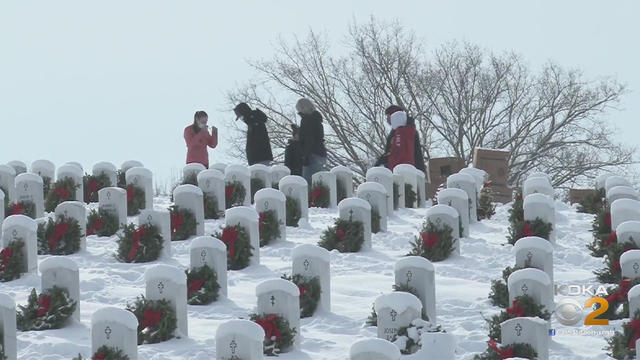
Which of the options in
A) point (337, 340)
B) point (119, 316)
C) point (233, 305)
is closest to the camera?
point (119, 316)

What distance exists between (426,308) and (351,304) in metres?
1.24

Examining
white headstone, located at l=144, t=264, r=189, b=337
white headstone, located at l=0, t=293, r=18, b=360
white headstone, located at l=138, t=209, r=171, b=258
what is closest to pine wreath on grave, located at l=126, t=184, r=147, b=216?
white headstone, located at l=138, t=209, r=171, b=258

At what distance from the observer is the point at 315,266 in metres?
17.0

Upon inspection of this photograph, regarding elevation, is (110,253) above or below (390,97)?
below

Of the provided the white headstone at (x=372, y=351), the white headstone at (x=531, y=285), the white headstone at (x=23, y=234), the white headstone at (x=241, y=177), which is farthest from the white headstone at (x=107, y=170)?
the white headstone at (x=372, y=351)

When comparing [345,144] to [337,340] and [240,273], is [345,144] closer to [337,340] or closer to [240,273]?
[240,273]

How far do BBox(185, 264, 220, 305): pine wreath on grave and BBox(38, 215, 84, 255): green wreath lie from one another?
118 inches

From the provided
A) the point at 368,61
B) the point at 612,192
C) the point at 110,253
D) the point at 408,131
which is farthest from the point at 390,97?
the point at 110,253

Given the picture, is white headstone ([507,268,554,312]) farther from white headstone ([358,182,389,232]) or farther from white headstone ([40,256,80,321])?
white headstone ([358,182,389,232])

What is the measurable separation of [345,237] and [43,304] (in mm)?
4913

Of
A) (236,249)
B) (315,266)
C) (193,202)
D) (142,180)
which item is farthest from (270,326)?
(142,180)

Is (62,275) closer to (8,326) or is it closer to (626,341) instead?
(8,326)

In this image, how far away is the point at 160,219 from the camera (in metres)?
19.6

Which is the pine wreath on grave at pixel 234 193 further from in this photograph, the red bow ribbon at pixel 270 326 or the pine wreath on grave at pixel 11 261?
the red bow ribbon at pixel 270 326
